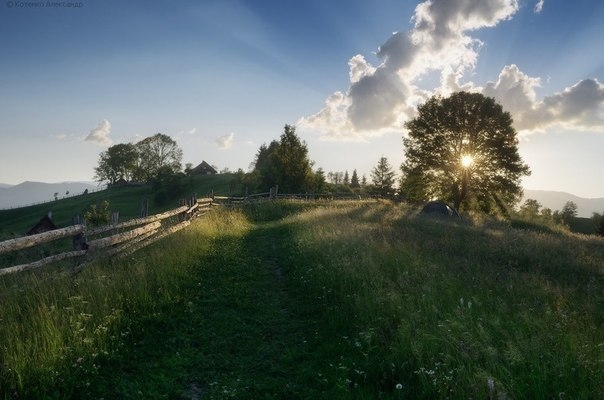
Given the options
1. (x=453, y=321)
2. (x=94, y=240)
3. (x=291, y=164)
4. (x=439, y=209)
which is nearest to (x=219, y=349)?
(x=453, y=321)

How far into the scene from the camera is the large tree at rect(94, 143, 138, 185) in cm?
10594

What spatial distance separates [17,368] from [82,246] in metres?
4.33

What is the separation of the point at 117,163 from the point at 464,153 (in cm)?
9619

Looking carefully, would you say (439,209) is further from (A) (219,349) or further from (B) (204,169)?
(B) (204,169)

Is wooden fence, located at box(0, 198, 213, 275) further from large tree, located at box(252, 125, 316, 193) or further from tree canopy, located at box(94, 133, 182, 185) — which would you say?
tree canopy, located at box(94, 133, 182, 185)

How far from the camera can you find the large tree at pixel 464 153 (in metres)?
35.9

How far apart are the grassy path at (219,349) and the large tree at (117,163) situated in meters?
107

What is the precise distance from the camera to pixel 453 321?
5738 millimetres

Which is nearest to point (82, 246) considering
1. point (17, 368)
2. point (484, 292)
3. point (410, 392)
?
point (17, 368)

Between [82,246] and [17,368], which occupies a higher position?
[82,246]

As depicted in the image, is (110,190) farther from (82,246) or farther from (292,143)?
(82,246)

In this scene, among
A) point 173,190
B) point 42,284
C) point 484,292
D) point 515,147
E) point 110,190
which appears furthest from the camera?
point 110,190

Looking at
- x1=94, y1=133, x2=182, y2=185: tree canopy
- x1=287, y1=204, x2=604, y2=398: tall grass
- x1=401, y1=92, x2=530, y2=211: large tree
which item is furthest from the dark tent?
x1=94, y1=133, x2=182, y2=185: tree canopy

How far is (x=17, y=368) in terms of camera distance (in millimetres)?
4617
